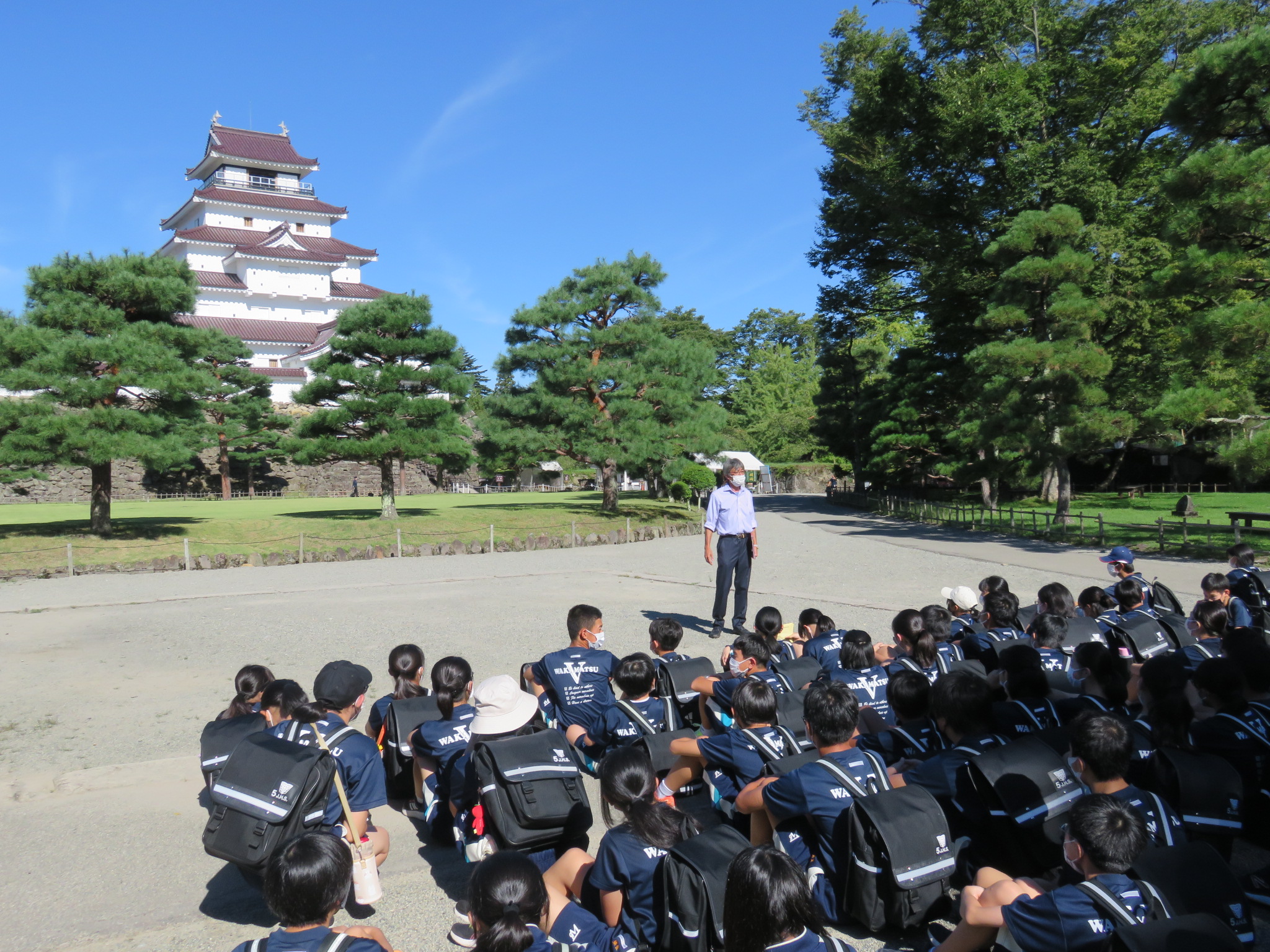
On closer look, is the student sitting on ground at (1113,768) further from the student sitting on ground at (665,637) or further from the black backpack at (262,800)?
the black backpack at (262,800)

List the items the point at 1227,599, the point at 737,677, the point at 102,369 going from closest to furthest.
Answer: the point at 737,677, the point at 1227,599, the point at 102,369

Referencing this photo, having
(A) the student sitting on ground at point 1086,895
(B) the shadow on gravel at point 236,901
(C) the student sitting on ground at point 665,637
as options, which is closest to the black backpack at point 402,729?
(B) the shadow on gravel at point 236,901

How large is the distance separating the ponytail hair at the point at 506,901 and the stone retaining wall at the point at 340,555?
15.5 meters

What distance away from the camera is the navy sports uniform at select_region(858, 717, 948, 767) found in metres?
3.86

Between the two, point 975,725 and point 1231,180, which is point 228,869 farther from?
point 1231,180

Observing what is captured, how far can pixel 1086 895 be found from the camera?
7.75 feet

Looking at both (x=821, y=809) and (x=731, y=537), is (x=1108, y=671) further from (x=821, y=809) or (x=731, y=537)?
(x=731, y=537)

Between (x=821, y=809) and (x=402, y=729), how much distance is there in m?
2.19

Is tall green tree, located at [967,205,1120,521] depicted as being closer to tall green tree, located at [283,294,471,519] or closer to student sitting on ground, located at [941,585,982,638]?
student sitting on ground, located at [941,585,982,638]

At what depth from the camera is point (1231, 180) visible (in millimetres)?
12523

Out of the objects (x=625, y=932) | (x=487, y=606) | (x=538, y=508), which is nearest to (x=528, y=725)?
(x=625, y=932)

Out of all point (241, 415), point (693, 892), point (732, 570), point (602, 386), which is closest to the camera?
point (693, 892)

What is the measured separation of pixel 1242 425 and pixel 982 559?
456cm

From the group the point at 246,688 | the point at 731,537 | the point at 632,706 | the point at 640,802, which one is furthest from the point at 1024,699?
the point at 731,537
